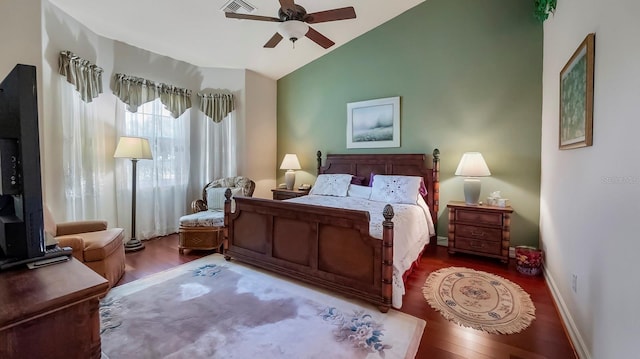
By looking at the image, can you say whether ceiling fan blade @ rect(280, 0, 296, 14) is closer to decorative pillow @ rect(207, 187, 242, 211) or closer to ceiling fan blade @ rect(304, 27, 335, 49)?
ceiling fan blade @ rect(304, 27, 335, 49)

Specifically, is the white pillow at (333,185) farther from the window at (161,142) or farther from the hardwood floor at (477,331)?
the window at (161,142)

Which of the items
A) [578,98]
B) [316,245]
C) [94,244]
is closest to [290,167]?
[316,245]

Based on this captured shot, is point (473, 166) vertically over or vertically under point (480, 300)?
over

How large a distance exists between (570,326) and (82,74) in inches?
204

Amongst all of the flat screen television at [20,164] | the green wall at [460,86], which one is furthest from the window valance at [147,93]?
the flat screen television at [20,164]

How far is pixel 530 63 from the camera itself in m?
3.33

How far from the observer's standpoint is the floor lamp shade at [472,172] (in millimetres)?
3312

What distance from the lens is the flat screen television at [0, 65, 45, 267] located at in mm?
953

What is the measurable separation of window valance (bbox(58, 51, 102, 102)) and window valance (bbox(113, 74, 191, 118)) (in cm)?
28

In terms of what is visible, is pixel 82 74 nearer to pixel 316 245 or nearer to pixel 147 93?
pixel 147 93

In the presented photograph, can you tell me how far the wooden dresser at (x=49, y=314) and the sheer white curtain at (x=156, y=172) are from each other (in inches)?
132

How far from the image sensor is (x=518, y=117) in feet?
11.2

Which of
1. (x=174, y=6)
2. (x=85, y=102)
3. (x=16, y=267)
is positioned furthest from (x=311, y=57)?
(x=16, y=267)

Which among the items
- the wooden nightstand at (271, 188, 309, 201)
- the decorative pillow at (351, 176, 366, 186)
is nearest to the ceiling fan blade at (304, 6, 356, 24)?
the decorative pillow at (351, 176, 366, 186)
